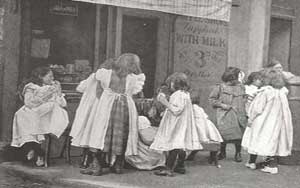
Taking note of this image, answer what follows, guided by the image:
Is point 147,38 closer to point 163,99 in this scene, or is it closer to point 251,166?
point 163,99

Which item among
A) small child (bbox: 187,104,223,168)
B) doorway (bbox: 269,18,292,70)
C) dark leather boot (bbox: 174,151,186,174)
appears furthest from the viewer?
doorway (bbox: 269,18,292,70)

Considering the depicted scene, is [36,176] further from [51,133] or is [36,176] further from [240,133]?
[240,133]

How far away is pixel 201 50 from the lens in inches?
539

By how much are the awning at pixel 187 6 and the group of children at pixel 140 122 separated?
103 cm

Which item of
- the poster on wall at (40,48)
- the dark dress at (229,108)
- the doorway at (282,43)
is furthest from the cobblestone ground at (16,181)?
the doorway at (282,43)

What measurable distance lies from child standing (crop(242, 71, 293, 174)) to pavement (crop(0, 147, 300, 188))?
1.26 ft

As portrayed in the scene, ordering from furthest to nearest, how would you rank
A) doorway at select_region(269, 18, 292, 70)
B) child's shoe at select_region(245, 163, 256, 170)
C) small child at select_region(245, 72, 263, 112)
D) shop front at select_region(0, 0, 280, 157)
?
doorway at select_region(269, 18, 292, 70)
small child at select_region(245, 72, 263, 112)
shop front at select_region(0, 0, 280, 157)
child's shoe at select_region(245, 163, 256, 170)

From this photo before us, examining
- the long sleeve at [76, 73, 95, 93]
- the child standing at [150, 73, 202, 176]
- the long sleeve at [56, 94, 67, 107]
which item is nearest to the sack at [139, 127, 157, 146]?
the child standing at [150, 73, 202, 176]

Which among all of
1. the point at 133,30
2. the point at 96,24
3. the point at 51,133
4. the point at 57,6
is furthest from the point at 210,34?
the point at 51,133

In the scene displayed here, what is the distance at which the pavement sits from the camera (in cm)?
884

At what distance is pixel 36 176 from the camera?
9219mm

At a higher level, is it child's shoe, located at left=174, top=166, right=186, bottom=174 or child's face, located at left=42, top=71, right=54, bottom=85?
child's face, located at left=42, top=71, right=54, bottom=85

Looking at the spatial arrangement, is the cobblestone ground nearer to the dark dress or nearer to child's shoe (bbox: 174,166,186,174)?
child's shoe (bbox: 174,166,186,174)

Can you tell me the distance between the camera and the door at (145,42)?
40.5ft
